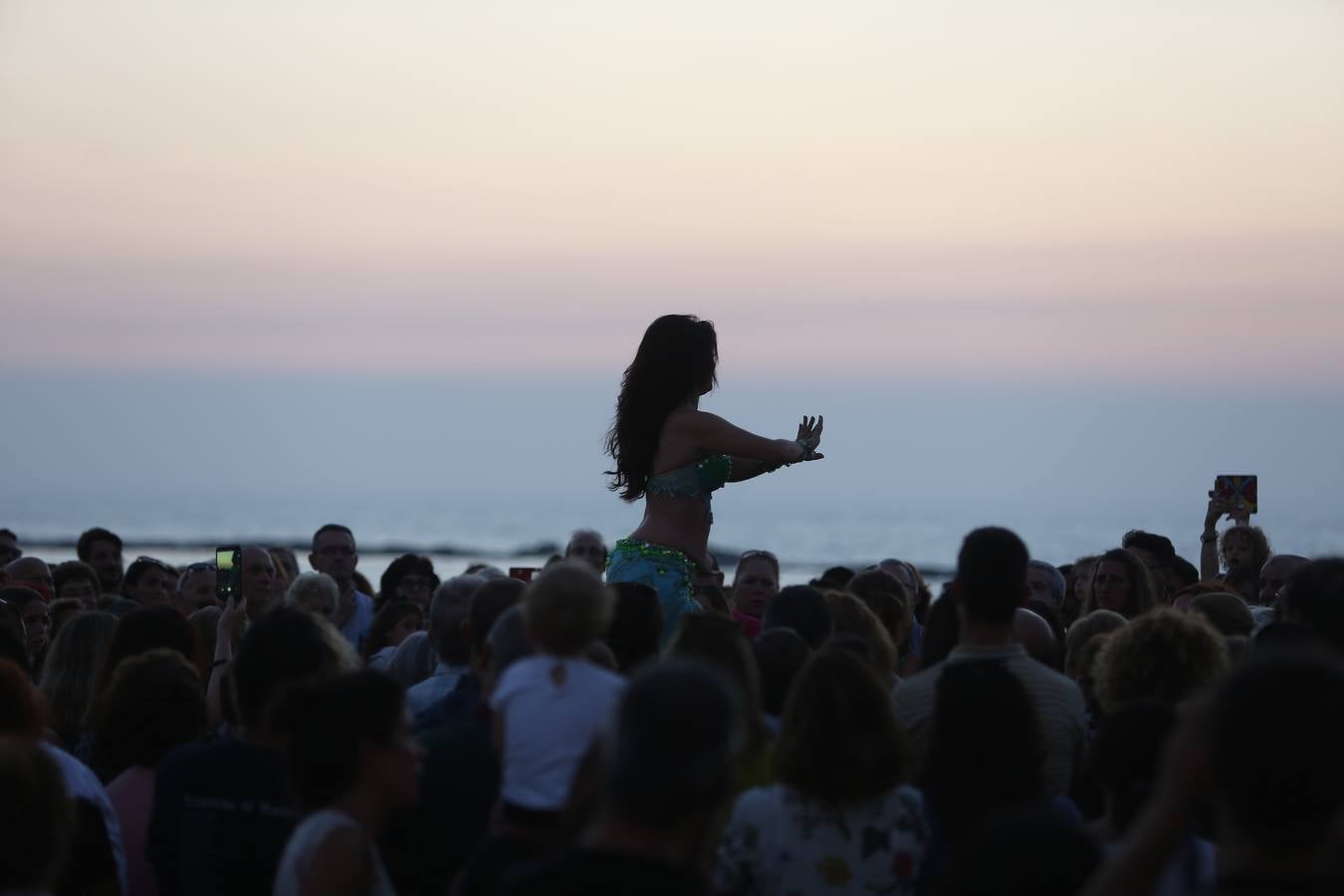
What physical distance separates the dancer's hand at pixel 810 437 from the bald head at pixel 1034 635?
1069mm

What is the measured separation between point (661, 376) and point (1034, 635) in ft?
6.07

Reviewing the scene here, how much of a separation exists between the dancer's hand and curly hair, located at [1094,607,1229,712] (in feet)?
6.84

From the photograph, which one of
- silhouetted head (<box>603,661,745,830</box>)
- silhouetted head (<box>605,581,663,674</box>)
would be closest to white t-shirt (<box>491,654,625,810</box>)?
silhouetted head (<box>603,661,745,830</box>)

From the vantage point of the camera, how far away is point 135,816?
14.3 ft

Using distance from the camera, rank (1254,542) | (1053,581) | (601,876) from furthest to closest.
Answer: (1254,542)
(1053,581)
(601,876)

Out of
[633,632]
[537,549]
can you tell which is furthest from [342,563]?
[537,549]

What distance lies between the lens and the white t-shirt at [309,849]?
320cm

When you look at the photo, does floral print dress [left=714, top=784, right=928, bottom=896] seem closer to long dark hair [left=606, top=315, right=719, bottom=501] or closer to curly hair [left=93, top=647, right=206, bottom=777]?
curly hair [left=93, top=647, right=206, bottom=777]

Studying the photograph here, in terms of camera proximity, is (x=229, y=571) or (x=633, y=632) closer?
(x=633, y=632)

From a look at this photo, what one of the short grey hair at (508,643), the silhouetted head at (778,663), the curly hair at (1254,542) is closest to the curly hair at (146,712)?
the short grey hair at (508,643)

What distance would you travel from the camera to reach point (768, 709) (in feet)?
14.8

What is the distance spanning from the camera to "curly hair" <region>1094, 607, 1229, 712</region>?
4.16m

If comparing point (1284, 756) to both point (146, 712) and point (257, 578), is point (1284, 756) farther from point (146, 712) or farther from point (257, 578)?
point (257, 578)

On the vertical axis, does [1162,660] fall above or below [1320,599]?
below
